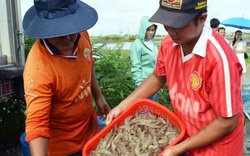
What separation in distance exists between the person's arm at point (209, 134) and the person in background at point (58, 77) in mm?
810

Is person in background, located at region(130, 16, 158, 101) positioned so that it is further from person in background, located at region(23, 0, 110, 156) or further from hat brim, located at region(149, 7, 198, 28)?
hat brim, located at region(149, 7, 198, 28)

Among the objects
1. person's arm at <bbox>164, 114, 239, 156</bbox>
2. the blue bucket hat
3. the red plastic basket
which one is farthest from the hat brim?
the red plastic basket

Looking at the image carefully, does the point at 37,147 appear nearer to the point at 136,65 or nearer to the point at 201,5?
the point at 201,5

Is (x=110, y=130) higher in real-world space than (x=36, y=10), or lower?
lower

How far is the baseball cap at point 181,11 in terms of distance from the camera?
173 centimetres

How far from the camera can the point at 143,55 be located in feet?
18.4

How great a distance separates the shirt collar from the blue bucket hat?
714 millimetres

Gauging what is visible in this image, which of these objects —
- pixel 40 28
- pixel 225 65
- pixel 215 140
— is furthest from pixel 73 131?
pixel 225 65

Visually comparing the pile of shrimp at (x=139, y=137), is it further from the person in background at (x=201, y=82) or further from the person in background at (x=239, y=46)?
the person in background at (x=239, y=46)

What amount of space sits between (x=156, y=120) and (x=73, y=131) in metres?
0.67

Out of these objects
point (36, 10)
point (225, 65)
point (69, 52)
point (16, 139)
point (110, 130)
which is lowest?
point (16, 139)

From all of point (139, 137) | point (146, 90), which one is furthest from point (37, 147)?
point (146, 90)

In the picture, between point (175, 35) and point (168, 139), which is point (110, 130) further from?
point (175, 35)

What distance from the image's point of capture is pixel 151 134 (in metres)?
2.18
